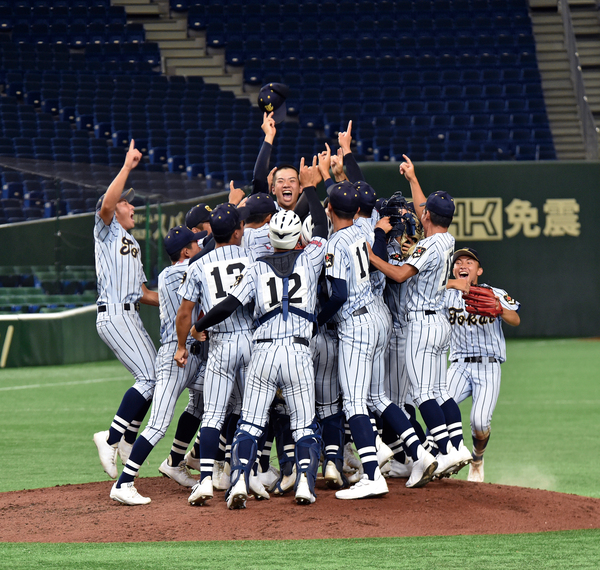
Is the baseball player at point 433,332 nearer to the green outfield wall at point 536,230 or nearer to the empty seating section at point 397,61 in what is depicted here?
the green outfield wall at point 536,230

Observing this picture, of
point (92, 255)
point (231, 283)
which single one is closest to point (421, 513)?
point (231, 283)

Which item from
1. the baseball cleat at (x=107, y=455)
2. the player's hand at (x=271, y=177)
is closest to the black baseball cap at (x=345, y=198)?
the player's hand at (x=271, y=177)

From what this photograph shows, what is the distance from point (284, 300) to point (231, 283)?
0.36 meters

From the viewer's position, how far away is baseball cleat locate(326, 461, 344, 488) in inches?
224

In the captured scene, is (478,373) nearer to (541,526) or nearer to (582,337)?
(541,526)

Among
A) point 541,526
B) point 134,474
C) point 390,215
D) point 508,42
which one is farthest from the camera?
Answer: point 508,42

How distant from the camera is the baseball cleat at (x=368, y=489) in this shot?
5.28 m

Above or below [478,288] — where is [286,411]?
below

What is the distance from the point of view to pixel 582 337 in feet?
59.7

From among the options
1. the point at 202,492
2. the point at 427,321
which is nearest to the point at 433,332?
the point at 427,321

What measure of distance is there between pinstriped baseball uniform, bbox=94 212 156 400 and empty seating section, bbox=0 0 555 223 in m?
11.0

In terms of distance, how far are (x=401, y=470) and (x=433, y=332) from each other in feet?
3.30

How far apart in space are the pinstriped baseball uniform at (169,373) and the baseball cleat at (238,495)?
0.67 m

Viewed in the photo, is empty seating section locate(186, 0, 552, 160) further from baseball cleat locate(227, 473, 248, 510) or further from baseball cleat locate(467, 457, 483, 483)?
baseball cleat locate(227, 473, 248, 510)
